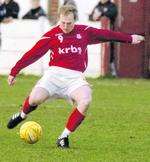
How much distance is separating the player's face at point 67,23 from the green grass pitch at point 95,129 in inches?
62.0

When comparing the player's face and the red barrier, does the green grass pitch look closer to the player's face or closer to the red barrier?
the player's face

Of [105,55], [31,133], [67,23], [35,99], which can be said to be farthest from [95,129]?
[105,55]

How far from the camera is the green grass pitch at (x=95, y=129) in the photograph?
11.7m

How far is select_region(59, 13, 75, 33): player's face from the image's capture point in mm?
12383

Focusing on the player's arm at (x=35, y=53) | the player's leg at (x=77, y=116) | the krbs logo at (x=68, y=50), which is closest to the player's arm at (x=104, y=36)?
the krbs logo at (x=68, y=50)

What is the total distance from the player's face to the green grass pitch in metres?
1.58

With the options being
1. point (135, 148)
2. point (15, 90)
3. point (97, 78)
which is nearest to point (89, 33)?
point (135, 148)

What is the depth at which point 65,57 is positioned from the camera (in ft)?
41.6

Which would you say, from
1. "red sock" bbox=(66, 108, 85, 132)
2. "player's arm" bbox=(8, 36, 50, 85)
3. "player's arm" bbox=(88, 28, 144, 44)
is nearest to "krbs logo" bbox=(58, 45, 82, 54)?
"player's arm" bbox=(8, 36, 50, 85)

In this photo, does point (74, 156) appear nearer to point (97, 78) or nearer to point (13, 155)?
point (13, 155)

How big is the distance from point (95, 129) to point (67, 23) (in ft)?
8.59

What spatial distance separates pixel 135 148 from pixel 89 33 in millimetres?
1721

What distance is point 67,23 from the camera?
490 inches

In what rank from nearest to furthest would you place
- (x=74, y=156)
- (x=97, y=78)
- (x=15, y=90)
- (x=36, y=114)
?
1. (x=74, y=156)
2. (x=36, y=114)
3. (x=15, y=90)
4. (x=97, y=78)
